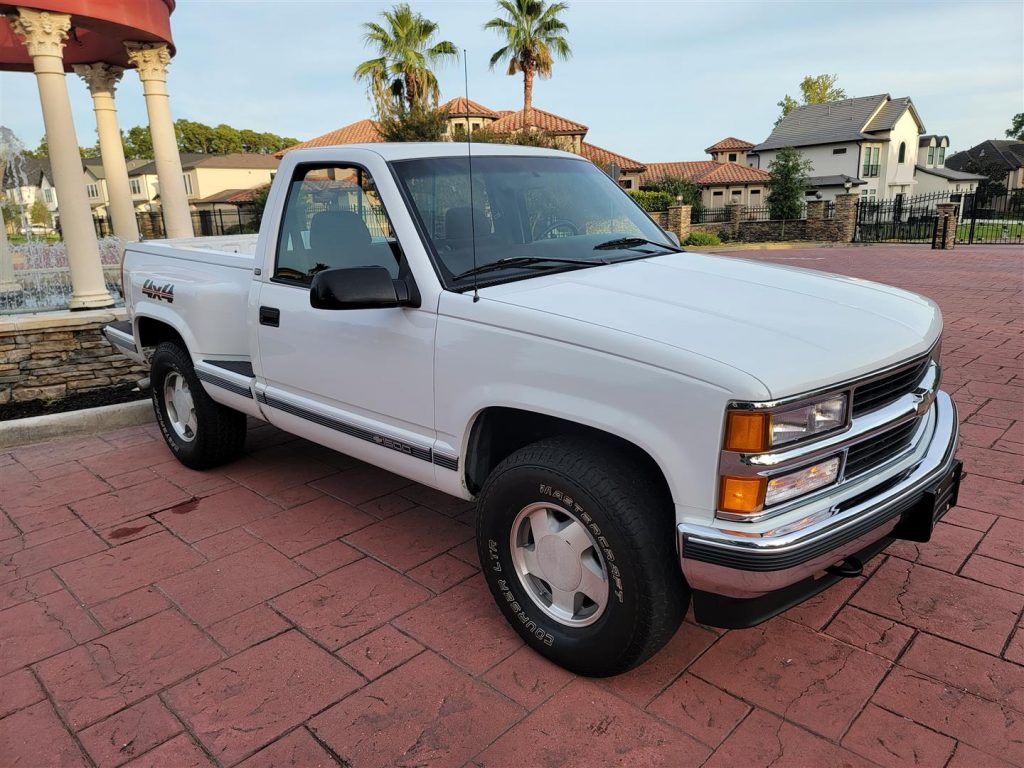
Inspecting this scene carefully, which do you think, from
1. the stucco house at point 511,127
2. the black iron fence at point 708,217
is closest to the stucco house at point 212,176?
the stucco house at point 511,127

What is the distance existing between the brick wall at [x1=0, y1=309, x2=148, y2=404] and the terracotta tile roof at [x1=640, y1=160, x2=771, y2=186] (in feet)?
151

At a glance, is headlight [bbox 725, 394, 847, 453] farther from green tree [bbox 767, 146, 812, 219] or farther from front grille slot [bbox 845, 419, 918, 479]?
green tree [bbox 767, 146, 812, 219]

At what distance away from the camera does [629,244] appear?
142 inches

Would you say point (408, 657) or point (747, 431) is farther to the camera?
point (408, 657)

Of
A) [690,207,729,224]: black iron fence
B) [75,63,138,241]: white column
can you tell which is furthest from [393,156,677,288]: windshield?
[690,207,729,224]: black iron fence

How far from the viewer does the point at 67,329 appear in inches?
273

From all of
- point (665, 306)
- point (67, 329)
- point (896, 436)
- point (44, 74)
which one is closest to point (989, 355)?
point (896, 436)

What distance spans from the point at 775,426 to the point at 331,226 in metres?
2.46

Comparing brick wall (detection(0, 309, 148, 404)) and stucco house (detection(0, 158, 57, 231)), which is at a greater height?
stucco house (detection(0, 158, 57, 231))

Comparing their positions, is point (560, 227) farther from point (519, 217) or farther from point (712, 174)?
point (712, 174)

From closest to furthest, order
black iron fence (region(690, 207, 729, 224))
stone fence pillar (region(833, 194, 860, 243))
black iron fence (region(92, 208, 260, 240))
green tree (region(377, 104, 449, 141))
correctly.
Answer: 1. green tree (region(377, 104, 449, 141))
2. black iron fence (region(92, 208, 260, 240))
3. stone fence pillar (region(833, 194, 860, 243))
4. black iron fence (region(690, 207, 729, 224))

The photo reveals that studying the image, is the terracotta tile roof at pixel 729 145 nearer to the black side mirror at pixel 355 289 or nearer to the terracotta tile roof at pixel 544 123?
the terracotta tile roof at pixel 544 123

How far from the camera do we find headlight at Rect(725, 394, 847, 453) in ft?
6.98

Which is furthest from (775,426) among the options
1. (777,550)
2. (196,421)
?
(196,421)
